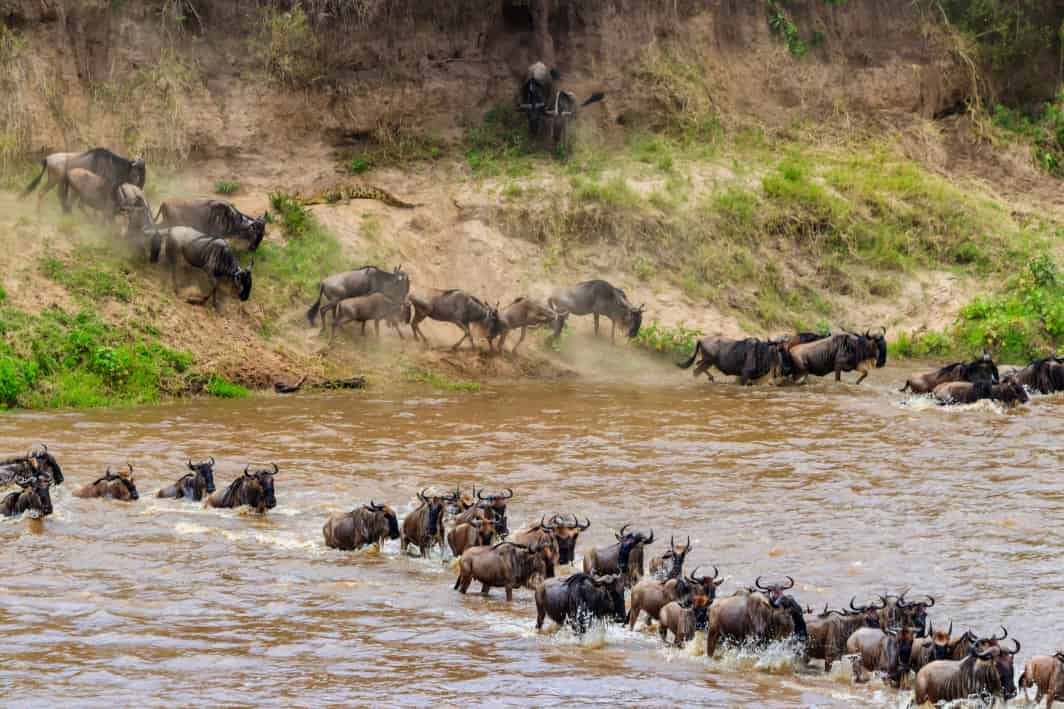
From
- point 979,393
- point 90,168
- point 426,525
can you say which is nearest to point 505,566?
point 426,525

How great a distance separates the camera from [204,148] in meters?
26.6

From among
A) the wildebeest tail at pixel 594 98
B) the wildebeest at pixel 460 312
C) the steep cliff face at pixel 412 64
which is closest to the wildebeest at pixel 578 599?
the wildebeest at pixel 460 312

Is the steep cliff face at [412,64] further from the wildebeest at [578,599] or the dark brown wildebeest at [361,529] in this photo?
the wildebeest at [578,599]

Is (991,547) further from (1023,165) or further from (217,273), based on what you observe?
(1023,165)

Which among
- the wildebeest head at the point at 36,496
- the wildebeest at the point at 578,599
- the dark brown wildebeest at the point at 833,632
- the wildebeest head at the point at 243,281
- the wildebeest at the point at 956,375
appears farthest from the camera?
the wildebeest head at the point at 243,281

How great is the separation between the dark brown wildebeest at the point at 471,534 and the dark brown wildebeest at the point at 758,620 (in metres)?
2.78

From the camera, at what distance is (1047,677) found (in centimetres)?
936

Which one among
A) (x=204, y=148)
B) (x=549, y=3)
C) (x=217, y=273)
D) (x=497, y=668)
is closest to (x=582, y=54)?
(x=549, y=3)

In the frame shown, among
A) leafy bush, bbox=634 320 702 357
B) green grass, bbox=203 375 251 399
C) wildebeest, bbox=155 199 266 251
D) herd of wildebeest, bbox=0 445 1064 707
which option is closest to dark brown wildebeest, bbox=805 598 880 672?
herd of wildebeest, bbox=0 445 1064 707

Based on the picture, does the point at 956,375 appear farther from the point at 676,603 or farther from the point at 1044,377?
the point at 676,603

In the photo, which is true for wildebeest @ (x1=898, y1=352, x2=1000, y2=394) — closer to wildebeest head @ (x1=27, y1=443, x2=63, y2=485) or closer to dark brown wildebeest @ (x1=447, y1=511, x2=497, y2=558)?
dark brown wildebeest @ (x1=447, y1=511, x2=497, y2=558)

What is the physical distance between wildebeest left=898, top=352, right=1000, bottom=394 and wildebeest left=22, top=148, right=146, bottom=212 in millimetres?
13086

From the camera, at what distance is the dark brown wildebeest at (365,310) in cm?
2295

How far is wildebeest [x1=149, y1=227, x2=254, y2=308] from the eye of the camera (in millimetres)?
22656
